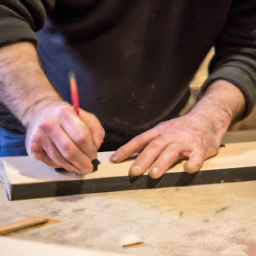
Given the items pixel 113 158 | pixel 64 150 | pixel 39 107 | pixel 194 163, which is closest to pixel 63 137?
pixel 64 150

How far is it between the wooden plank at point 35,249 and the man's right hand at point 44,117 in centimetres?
24

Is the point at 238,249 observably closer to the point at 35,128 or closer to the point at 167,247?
the point at 167,247

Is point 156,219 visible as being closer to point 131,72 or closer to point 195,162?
point 195,162

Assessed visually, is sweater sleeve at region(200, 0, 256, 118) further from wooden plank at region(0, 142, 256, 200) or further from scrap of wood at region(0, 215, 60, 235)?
scrap of wood at region(0, 215, 60, 235)

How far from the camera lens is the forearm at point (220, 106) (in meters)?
1.18

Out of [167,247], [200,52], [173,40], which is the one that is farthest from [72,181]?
[200,52]

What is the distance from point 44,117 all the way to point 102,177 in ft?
0.71

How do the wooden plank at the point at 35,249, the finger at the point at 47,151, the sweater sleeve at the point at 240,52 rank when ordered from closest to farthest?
the wooden plank at the point at 35,249 < the finger at the point at 47,151 < the sweater sleeve at the point at 240,52

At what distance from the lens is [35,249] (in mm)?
603

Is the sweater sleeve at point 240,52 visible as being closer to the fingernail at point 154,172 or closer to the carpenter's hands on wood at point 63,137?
the fingernail at point 154,172

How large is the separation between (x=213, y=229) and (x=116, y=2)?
2.64ft

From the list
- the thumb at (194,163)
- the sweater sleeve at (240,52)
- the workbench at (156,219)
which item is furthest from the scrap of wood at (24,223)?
the sweater sleeve at (240,52)


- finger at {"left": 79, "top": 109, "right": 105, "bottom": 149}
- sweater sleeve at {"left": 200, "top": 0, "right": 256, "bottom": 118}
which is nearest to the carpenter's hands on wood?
finger at {"left": 79, "top": 109, "right": 105, "bottom": 149}

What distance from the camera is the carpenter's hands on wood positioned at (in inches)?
31.0
